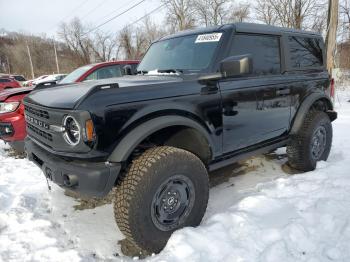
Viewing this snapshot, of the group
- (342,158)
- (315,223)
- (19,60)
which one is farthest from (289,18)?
(19,60)

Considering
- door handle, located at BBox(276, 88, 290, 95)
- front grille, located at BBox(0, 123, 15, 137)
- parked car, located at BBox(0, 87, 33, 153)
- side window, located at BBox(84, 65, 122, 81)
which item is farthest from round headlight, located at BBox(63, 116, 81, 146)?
side window, located at BBox(84, 65, 122, 81)

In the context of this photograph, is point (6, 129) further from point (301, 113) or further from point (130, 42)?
point (130, 42)

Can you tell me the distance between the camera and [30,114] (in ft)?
10.5

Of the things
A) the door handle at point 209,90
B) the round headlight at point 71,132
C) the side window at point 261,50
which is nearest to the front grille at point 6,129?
the round headlight at point 71,132

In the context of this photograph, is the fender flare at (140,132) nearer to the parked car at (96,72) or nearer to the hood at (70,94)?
the hood at (70,94)

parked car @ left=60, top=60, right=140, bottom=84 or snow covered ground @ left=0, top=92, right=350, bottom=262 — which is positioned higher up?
parked car @ left=60, top=60, right=140, bottom=84

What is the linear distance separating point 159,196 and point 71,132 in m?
0.90

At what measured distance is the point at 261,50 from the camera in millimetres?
3803

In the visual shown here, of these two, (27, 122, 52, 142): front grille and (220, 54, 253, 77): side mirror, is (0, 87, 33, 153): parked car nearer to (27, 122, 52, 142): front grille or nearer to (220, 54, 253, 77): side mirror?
(27, 122, 52, 142): front grille

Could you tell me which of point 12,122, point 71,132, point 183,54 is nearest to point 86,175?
point 71,132

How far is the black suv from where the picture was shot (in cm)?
245

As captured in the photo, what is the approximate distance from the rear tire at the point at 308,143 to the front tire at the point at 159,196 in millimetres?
1906

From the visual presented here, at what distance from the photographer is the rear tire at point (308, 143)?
14.1 feet

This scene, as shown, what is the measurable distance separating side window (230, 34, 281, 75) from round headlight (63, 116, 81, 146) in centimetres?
184
